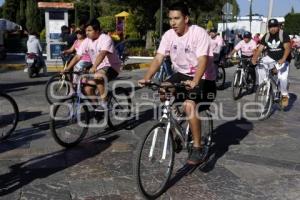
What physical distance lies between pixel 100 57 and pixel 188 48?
2.14m

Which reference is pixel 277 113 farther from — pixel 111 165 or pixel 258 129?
pixel 111 165

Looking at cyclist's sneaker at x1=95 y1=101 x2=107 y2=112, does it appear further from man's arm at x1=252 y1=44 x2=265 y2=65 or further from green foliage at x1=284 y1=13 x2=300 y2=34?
green foliage at x1=284 y1=13 x2=300 y2=34

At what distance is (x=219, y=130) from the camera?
7.77 m

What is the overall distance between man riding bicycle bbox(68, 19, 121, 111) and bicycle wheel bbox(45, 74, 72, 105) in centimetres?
→ 285

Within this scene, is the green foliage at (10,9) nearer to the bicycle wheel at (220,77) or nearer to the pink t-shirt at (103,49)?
the bicycle wheel at (220,77)

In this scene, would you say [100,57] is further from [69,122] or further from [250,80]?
[250,80]

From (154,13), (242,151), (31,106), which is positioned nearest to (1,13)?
(154,13)

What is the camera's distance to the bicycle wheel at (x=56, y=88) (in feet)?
33.0

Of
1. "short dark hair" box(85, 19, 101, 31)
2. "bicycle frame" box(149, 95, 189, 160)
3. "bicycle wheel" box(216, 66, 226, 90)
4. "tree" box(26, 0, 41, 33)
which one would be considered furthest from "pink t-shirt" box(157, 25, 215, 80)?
"tree" box(26, 0, 41, 33)

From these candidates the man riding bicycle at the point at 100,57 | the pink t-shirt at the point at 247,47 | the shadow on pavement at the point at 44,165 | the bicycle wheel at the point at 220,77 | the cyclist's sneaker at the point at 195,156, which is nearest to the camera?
the shadow on pavement at the point at 44,165

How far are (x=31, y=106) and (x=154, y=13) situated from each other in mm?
22582

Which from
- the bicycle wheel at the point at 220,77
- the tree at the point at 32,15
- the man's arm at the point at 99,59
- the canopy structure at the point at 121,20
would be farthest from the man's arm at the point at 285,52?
the tree at the point at 32,15

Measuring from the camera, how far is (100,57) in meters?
6.81

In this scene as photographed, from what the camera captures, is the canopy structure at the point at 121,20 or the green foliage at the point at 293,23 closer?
the canopy structure at the point at 121,20
